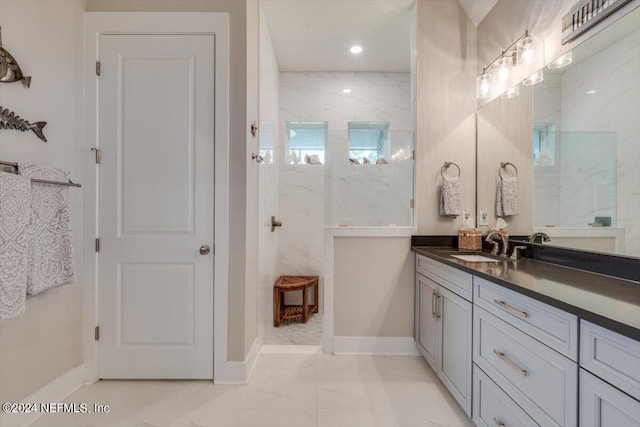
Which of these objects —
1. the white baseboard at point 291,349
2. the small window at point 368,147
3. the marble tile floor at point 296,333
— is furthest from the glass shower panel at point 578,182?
the marble tile floor at point 296,333

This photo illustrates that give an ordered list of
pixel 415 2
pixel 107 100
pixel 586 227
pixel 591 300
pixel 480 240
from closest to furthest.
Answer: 1. pixel 591 300
2. pixel 586 227
3. pixel 107 100
4. pixel 480 240
5. pixel 415 2

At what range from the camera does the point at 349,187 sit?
8.20 ft

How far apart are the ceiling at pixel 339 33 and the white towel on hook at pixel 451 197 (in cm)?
153

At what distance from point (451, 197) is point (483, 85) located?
90 cm

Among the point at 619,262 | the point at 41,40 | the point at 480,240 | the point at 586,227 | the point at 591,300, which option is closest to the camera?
the point at 591,300

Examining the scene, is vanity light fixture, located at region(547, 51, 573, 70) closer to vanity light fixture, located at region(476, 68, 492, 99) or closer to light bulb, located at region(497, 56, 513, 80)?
light bulb, located at region(497, 56, 513, 80)

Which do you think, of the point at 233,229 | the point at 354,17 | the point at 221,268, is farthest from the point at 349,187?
the point at 354,17

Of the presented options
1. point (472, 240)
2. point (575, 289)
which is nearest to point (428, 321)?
point (472, 240)

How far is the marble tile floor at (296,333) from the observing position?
2631 millimetres

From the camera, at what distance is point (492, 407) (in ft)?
4.37

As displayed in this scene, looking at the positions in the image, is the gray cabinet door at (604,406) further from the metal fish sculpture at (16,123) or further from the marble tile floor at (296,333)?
the metal fish sculpture at (16,123)

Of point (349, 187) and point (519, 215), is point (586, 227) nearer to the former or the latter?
point (519, 215)

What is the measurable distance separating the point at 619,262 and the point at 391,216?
4.56 feet

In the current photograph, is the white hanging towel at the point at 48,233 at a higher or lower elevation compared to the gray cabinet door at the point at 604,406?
higher
